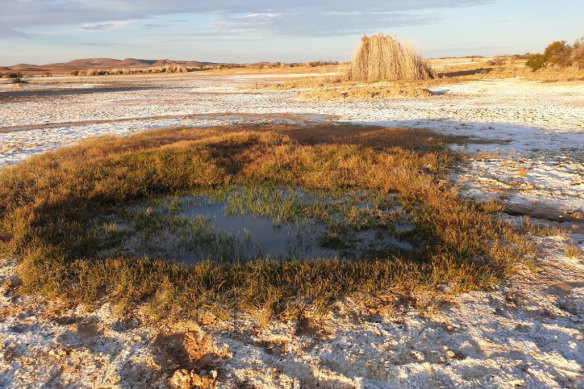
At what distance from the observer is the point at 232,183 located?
9312mm

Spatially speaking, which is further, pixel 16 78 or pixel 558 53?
pixel 16 78

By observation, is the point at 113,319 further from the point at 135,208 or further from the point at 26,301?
the point at 135,208

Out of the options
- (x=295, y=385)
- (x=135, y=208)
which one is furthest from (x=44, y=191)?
(x=295, y=385)

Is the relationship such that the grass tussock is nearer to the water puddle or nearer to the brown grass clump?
the water puddle

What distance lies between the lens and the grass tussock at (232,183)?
14.7 ft

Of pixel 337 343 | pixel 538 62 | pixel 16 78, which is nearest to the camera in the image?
pixel 337 343

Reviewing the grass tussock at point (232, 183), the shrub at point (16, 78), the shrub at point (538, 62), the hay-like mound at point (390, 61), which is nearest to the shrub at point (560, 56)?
the shrub at point (538, 62)

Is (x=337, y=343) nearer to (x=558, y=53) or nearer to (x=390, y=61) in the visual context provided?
(x=390, y=61)

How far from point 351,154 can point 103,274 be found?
6991 millimetres

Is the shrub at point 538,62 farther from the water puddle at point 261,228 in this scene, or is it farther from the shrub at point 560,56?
the water puddle at point 261,228

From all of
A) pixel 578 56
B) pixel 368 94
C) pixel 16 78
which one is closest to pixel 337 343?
pixel 368 94

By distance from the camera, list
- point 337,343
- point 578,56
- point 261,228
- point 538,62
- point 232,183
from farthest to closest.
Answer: point 538,62, point 578,56, point 232,183, point 261,228, point 337,343

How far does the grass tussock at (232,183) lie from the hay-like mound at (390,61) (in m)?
23.5

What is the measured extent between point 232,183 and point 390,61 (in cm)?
2922
